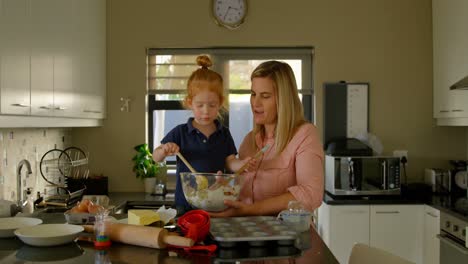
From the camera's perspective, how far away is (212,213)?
5.23ft

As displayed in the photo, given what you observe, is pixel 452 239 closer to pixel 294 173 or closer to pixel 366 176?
pixel 366 176

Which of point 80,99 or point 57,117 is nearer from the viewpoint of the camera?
point 57,117

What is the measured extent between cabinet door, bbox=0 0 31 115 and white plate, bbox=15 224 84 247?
92 cm

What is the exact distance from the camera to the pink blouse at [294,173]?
172cm

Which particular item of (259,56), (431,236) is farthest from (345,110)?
(431,236)

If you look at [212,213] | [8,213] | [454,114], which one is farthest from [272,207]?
[454,114]

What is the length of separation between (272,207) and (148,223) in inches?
16.7

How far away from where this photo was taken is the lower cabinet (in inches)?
144

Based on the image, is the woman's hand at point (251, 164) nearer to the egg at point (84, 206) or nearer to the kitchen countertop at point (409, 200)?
the egg at point (84, 206)

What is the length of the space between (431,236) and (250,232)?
257cm

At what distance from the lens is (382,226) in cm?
366

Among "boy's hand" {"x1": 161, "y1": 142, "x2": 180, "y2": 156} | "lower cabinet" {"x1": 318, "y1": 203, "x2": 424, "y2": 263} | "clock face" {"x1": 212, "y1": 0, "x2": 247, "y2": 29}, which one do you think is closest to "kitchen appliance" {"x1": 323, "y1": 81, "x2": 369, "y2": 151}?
"lower cabinet" {"x1": 318, "y1": 203, "x2": 424, "y2": 263}

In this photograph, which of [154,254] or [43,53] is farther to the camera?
[43,53]

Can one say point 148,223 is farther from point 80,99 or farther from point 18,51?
point 80,99
